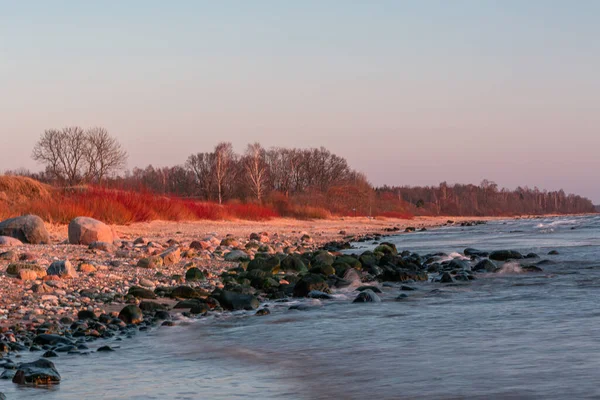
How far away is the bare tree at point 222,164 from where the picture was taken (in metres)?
69.6

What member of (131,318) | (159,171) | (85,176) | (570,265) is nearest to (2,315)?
(131,318)

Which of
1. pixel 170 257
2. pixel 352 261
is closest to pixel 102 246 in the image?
pixel 170 257

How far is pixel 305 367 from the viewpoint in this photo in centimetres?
576

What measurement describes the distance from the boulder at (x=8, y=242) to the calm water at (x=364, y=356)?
8383 mm

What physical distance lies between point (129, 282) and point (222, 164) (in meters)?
62.2

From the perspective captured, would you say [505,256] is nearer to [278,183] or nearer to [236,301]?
[236,301]

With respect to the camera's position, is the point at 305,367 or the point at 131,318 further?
the point at 131,318

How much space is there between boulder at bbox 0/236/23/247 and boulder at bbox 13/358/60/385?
35.2 ft

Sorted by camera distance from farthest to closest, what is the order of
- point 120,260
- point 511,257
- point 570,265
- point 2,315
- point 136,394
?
point 511,257
point 570,265
point 120,260
point 2,315
point 136,394

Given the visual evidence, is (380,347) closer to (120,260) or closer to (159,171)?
(120,260)

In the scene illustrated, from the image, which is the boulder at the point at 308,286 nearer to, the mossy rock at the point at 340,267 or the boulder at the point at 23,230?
the mossy rock at the point at 340,267

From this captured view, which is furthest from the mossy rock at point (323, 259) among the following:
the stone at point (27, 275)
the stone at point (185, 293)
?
the stone at point (27, 275)

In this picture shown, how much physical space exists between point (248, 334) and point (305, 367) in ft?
5.32

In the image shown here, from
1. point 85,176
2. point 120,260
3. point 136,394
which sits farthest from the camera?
point 85,176
